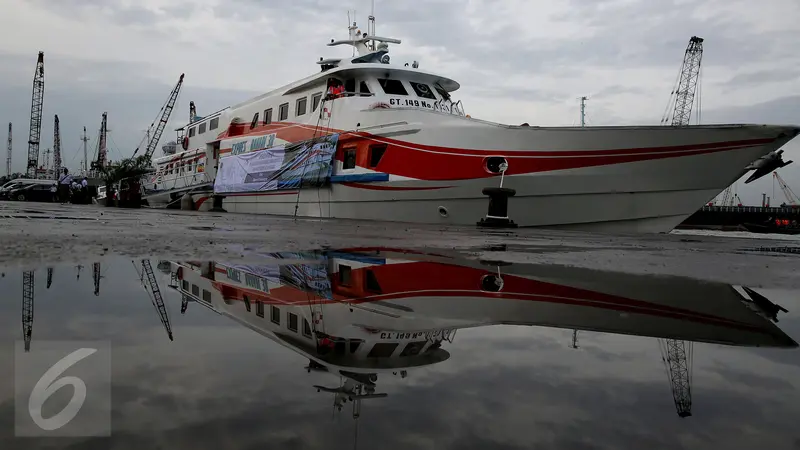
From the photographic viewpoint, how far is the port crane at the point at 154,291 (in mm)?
1946

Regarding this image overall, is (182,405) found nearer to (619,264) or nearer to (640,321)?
(640,321)

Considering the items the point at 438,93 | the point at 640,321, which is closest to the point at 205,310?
the point at 640,321

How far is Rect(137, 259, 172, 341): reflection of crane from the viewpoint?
194 centimetres

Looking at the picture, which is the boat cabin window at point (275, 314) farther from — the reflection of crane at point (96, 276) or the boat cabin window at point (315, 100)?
the boat cabin window at point (315, 100)

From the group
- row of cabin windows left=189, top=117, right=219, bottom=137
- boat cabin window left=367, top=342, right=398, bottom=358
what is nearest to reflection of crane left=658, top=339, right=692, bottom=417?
boat cabin window left=367, top=342, right=398, bottom=358

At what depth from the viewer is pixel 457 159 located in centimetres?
1198

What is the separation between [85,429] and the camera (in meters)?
1.04

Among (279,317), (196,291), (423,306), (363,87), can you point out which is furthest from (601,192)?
(279,317)

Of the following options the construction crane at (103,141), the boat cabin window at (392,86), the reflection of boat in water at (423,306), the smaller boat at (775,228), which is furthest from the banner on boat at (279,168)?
the construction crane at (103,141)

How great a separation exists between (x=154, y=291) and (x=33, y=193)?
5049 cm

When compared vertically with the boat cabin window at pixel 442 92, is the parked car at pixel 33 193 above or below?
below

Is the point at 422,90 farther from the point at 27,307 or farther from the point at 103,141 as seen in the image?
the point at 103,141

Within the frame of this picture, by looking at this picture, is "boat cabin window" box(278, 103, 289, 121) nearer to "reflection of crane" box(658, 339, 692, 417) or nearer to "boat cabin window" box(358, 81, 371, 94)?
"boat cabin window" box(358, 81, 371, 94)

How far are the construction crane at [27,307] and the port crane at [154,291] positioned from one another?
1.22 ft
